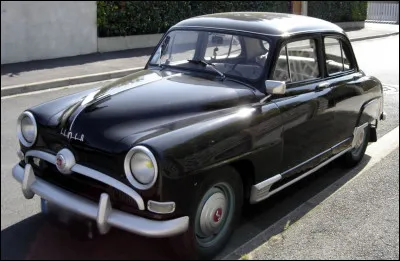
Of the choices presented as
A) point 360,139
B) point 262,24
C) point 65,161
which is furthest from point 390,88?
point 65,161

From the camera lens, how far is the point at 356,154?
5.18m

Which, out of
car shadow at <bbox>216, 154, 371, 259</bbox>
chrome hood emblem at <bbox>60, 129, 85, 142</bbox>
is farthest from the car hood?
car shadow at <bbox>216, 154, 371, 259</bbox>

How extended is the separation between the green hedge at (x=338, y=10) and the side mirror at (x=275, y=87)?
19425 mm

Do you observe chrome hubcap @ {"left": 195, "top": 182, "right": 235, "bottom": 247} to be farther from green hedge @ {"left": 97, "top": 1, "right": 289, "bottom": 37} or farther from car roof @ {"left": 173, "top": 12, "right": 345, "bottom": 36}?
green hedge @ {"left": 97, "top": 1, "right": 289, "bottom": 37}

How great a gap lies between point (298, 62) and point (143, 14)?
10360 millimetres

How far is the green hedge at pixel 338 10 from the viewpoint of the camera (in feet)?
72.4

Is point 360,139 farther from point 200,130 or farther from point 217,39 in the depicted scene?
point 200,130

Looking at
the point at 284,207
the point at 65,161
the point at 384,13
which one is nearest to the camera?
the point at 65,161

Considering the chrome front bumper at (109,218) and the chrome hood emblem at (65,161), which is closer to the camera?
the chrome front bumper at (109,218)

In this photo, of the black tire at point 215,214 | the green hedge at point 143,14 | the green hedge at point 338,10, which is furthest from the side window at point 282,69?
the green hedge at point 338,10

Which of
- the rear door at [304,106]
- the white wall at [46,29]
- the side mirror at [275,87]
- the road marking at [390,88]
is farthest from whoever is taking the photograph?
the white wall at [46,29]

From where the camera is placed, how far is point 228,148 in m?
3.14

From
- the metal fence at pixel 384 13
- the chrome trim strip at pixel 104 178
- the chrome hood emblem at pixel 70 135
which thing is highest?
the metal fence at pixel 384 13

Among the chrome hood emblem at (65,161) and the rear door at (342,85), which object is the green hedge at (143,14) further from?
the chrome hood emblem at (65,161)
